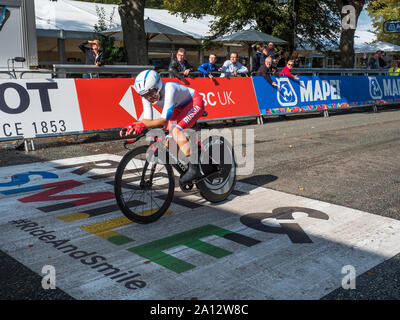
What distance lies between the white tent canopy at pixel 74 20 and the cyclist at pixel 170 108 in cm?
1804

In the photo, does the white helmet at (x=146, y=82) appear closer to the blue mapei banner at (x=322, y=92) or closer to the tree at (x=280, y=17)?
the blue mapei banner at (x=322, y=92)

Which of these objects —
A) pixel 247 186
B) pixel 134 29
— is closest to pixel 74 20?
pixel 134 29

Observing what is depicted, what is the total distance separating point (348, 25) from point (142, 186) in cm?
2271

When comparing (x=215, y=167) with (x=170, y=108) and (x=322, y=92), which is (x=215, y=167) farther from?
(x=322, y=92)

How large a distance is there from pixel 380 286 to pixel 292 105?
12.3 m

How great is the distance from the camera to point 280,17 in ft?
99.0

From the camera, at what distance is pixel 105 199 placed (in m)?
6.27

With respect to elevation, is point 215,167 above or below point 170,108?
below

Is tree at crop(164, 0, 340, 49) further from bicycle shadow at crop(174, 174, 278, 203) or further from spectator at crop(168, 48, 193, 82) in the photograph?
bicycle shadow at crop(174, 174, 278, 203)

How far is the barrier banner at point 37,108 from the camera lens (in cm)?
953

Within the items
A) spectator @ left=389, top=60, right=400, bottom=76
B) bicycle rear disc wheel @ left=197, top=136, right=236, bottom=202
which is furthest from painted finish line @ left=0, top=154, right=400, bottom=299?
spectator @ left=389, top=60, right=400, bottom=76

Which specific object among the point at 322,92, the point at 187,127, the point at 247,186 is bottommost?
the point at 247,186

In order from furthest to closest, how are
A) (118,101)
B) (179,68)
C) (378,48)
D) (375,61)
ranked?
1. (378,48)
2. (375,61)
3. (179,68)
4. (118,101)
